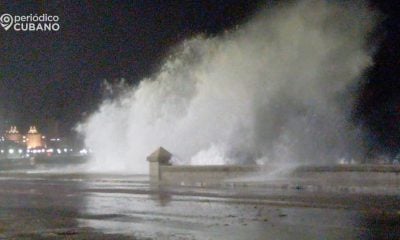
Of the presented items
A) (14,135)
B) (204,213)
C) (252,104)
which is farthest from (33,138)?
(204,213)

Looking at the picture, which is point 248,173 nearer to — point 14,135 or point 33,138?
point 14,135

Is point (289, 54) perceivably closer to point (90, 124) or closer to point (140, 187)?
point (140, 187)

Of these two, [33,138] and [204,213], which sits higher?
[33,138]

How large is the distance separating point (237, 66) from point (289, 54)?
4.05 m

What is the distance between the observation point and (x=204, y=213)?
1594 centimetres

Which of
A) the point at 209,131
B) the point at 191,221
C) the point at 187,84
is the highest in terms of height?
the point at 187,84

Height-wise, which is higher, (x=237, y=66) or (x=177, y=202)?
(x=237, y=66)

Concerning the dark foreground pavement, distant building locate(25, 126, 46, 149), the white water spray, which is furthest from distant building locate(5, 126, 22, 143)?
the dark foreground pavement

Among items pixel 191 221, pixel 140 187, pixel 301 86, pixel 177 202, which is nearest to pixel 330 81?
pixel 301 86

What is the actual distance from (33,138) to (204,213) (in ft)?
452

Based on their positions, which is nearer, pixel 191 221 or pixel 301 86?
pixel 191 221

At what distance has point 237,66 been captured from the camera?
39938 millimetres

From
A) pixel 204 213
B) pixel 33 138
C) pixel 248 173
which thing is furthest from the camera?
pixel 33 138

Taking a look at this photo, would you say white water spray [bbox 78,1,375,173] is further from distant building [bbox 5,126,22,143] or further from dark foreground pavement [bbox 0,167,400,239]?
distant building [bbox 5,126,22,143]
